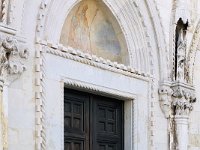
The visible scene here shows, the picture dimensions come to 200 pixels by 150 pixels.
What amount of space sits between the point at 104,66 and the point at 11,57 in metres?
1.60

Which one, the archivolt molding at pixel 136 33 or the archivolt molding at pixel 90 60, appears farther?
the archivolt molding at pixel 136 33

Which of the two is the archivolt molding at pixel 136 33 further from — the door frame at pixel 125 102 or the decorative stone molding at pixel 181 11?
the decorative stone molding at pixel 181 11

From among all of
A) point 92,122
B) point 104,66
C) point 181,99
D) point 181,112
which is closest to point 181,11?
point 181,99

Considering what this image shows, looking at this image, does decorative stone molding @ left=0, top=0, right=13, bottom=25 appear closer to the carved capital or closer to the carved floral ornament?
the carved floral ornament

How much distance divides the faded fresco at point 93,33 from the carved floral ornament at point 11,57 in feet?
3.71

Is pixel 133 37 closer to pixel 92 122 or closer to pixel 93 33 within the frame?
pixel 93 33

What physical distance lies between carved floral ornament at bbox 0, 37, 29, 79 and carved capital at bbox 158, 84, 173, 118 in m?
2.53

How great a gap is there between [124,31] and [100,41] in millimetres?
371

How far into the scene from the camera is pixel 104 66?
714 centimetres

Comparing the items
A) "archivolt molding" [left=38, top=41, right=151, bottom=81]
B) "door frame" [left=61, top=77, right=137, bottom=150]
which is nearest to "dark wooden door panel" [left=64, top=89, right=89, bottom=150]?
"door frame" [left=61, top=77, right=137, bottom=150]

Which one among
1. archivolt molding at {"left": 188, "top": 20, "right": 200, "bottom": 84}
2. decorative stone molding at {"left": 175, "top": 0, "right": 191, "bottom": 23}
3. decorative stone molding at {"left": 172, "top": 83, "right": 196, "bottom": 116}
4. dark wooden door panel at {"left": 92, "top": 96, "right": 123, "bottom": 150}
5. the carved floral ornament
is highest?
decorative stone molding at {"left": 175, "top": 0, "right": 191, "bottom": 23}

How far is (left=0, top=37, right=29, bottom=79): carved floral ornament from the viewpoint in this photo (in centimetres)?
571

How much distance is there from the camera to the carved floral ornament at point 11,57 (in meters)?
5.71

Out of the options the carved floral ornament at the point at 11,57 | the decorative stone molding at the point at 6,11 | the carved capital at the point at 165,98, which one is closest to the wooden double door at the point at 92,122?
the carved capital at the point at 165,98
